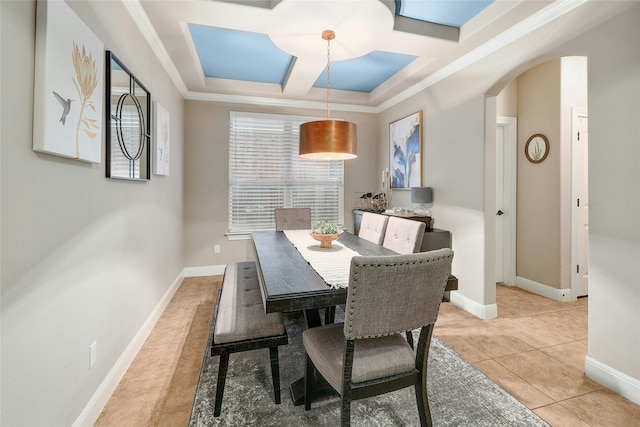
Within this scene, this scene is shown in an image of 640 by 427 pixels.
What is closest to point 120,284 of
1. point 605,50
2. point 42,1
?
point 42,1

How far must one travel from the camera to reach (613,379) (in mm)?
1834

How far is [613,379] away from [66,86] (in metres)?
3.38

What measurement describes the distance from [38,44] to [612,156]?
3.00 m

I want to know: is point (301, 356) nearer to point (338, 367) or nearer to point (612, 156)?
point (338, 367)

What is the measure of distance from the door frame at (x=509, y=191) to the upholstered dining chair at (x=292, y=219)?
261 centimetres

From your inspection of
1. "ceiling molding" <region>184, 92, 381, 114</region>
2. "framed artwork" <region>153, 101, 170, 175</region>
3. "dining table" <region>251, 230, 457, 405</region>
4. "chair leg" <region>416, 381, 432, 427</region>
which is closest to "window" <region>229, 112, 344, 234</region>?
"ceiling molding" <region>184, 92, 381, 114</region>

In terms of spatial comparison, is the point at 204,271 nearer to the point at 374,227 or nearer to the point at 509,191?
the point at 374,227

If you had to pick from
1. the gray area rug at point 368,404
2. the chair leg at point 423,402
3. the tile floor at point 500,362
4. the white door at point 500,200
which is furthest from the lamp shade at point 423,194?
the chair leg at point 423,402

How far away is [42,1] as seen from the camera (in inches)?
46.0

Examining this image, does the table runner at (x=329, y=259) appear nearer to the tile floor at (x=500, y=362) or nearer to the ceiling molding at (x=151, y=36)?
the tile floor at (x=500, y=362)

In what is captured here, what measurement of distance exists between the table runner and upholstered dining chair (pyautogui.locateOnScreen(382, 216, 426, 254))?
0.49 metres

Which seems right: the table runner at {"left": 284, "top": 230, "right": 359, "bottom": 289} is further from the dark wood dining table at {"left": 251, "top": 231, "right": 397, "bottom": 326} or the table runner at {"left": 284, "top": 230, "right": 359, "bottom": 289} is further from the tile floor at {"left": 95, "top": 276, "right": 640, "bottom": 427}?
the tile floor at {"left": 95, "top": 276, "right": 640, "bottom": 427}

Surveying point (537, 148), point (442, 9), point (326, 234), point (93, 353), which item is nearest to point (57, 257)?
point (93, 353)

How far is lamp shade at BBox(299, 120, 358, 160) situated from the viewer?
2.22m
